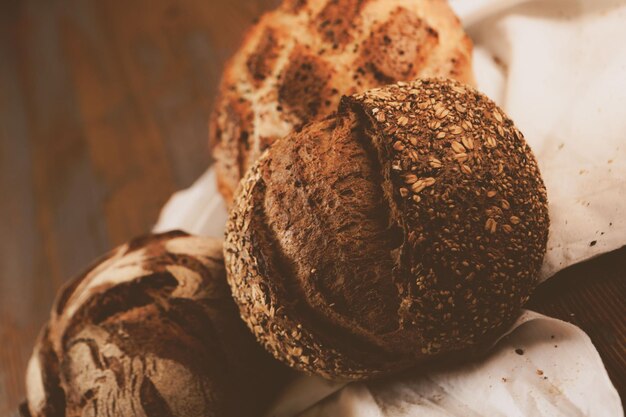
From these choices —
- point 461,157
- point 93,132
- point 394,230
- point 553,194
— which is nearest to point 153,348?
point 394,230

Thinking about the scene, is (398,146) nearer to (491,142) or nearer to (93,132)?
(491,142)

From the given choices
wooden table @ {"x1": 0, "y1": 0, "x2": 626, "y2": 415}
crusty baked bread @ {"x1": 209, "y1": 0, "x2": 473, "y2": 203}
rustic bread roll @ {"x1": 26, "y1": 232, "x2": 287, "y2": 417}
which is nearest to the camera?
rustic bread roll @ {"x1": 26, "y1": 232, "x2": 287, "y2": 417}

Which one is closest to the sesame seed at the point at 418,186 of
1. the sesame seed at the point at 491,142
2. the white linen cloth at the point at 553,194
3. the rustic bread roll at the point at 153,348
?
Result: the sesame seed at the point at 491,142

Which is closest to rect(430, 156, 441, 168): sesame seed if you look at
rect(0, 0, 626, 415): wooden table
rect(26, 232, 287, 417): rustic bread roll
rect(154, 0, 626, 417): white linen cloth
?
rect(154, 0, 626, 417): white linen cloth

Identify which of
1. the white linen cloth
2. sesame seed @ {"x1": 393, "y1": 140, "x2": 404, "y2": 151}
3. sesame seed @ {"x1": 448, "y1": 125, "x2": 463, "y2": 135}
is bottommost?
the white linen cloth

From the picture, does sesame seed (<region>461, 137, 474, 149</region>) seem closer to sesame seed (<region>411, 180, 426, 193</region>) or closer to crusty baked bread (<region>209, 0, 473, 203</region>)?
sesame seed (<region>411, 180, 426, 193</region>)
